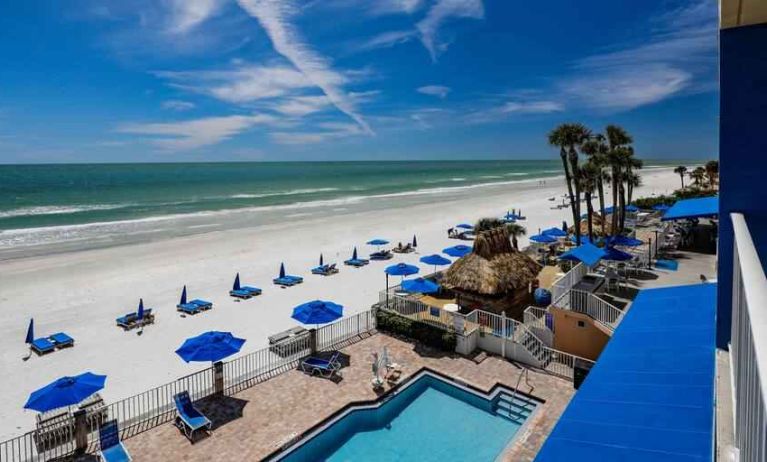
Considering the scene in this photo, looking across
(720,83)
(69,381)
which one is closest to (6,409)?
(69,381)

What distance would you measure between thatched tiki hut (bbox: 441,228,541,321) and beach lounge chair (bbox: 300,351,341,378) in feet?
19.6

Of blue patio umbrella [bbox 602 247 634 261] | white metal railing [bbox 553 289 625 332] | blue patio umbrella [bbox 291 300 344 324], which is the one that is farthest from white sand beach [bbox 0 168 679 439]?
blue patio umbrella [bbox 602 247 634 261]

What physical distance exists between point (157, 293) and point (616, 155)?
26.5m

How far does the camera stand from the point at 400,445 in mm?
10680

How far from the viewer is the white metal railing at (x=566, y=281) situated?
14133 mm

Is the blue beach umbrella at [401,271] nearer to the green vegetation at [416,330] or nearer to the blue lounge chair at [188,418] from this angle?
the green vegetation at [416,330]

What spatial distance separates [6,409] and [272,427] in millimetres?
7563

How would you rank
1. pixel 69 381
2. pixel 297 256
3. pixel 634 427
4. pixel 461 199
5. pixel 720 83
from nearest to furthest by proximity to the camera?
pixel 720 83
pixel 634 427
pixel 69 381
pixel 297 256
pixel 461 199

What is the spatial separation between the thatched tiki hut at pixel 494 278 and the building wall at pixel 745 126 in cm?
1232

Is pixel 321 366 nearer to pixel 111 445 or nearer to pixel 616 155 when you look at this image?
pixel 111 445

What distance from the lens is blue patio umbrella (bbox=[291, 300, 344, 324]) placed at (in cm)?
1411

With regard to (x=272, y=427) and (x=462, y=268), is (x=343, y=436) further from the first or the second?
(x=462, y=268)

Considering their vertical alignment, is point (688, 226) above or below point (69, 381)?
above

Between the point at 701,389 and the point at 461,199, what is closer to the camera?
the point at 701,389
